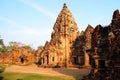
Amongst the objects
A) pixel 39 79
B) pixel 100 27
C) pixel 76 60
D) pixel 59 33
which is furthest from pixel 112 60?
pixel 59 33

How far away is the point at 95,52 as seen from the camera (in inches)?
798

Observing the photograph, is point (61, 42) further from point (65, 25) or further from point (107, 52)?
point (107, 52)

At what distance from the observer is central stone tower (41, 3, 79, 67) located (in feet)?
132

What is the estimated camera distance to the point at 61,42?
135 ft

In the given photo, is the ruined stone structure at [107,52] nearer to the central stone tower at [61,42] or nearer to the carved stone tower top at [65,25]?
the central stone tower at [61,42]

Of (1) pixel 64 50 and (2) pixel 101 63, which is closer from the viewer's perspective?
(2) pixel 101 63

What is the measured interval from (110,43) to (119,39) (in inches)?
45.0

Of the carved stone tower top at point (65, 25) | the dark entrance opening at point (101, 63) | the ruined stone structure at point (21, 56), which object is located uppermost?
the carved stone tower top at point (65, 25)

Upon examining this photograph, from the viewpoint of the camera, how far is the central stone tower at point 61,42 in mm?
40375

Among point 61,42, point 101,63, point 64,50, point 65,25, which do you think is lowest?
point 101,63

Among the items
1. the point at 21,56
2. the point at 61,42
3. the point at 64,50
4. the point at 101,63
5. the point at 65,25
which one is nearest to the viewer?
the point at 101,63

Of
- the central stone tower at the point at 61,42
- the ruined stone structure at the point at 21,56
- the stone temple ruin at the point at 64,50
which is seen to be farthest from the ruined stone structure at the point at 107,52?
the ruined stone structure at the point at 21,56

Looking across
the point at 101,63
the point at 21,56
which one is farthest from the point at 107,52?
the point at 21,56

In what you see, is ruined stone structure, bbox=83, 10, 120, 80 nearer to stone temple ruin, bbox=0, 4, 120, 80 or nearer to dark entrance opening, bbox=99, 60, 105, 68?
dark entrance opening, bbox=99, 60, 105, 68
